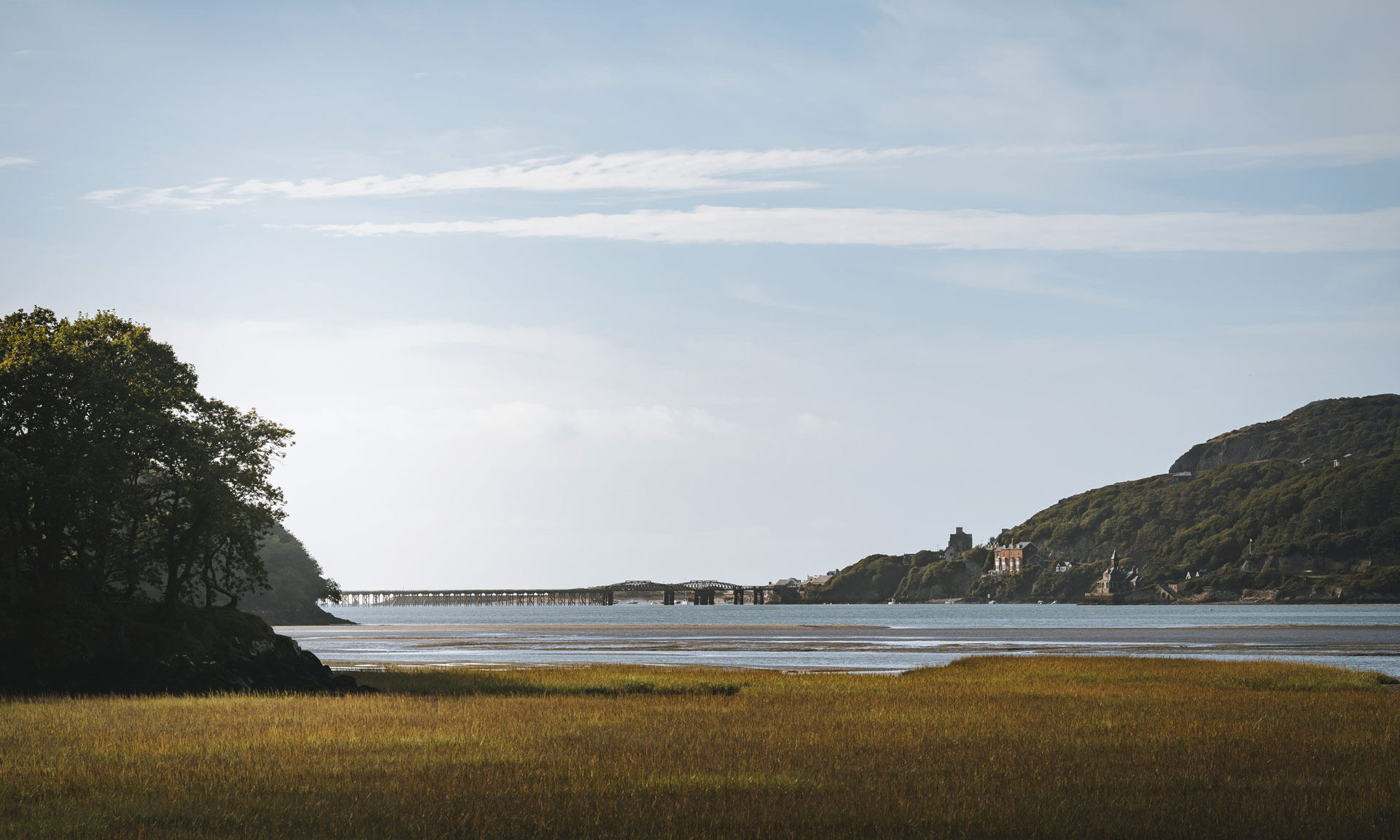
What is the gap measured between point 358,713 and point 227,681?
13.6 metres

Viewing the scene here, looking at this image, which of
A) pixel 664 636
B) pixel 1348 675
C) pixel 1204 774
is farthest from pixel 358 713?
pixel 664 636

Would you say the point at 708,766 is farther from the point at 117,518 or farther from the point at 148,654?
the point at 117,518

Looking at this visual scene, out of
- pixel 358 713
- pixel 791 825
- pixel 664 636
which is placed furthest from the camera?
pixel 664 636

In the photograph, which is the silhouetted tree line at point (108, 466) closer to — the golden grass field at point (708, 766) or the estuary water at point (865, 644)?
the golden grass field at point (708, 766)

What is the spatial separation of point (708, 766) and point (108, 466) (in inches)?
1334

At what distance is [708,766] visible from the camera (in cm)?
2466

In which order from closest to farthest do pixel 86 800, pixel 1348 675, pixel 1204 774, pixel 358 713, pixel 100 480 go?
pixel 86 800 → pixel 1204 774 → pixel 358 713 → pixel 100 480 → pixel 1348 675

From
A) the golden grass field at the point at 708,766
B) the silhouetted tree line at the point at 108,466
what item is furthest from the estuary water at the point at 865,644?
the golden grass field at the point at 708,766

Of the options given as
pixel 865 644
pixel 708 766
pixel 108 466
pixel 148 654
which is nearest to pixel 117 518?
pixel 108 466

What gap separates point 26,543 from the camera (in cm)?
4766

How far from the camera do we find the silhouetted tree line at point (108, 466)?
154 ft

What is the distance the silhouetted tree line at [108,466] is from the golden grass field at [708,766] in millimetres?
9545

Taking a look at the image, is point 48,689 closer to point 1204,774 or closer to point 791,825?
point 791,825

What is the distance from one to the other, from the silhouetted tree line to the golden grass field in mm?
9545
